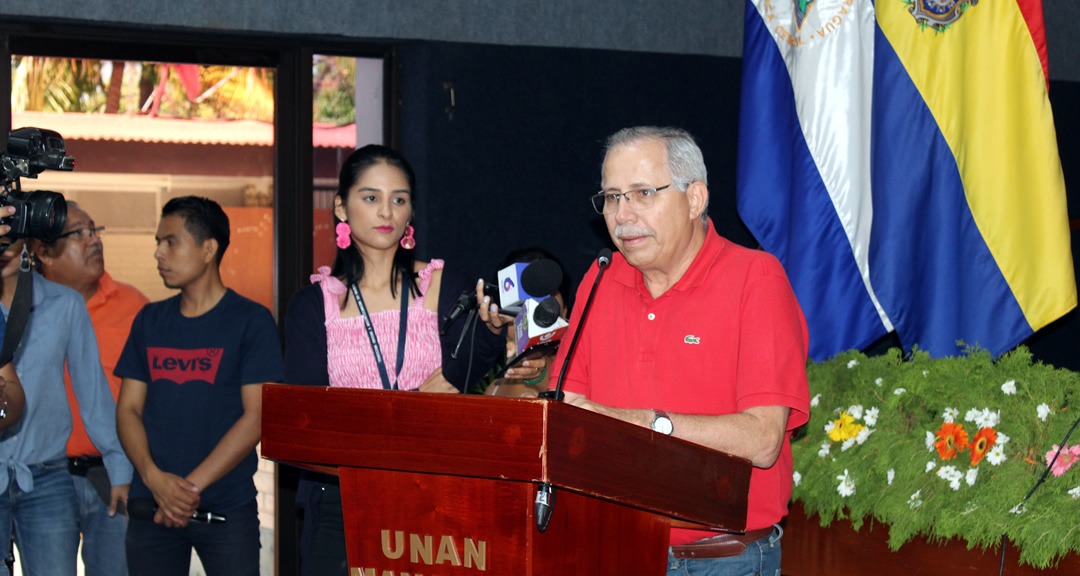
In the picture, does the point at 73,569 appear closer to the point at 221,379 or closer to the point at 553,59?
the point at 221,379

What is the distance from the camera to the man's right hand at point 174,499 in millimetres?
3123

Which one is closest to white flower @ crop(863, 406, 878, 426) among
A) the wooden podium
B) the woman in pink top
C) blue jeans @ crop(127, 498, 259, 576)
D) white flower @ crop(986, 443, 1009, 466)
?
white flower @ crop(986, 443, 1009, 466)

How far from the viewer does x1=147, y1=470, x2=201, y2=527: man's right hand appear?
3.12 m

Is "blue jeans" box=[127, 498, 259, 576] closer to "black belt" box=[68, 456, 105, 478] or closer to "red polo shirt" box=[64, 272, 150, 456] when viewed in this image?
"black belt" box=[68, 456, 105, 478]

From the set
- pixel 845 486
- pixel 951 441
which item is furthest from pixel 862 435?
pixel 951 441

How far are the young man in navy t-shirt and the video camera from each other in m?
0.82

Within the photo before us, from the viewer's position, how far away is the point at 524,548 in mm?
1299

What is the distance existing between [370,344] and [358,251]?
0.29 meters

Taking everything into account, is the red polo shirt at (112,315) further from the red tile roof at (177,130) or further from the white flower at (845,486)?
the white flower at (845,486)

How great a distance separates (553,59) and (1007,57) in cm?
184

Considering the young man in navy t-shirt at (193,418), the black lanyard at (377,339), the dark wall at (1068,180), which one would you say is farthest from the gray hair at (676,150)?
the dark wall at (1068,180)

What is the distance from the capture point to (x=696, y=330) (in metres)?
1.82

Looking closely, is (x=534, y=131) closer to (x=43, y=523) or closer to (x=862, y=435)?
(x=862, y=435)

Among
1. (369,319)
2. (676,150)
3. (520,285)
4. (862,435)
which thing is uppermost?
(676,150)
